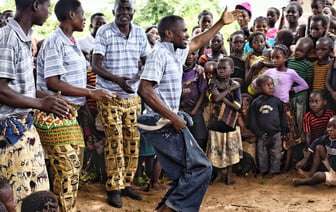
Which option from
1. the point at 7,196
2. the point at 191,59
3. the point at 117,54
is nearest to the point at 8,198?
the point at 7,196

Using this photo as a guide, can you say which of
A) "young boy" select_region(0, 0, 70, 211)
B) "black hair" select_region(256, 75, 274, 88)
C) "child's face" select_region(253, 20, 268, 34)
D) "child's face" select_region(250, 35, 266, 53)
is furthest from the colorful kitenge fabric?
"child's face" select_region(253, 20, 268, 34)

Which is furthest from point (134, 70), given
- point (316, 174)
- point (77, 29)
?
point (316, 174)

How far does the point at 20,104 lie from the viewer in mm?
2932

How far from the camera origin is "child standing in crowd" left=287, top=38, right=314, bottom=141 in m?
5.73

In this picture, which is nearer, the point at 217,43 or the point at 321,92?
the point at 321,92

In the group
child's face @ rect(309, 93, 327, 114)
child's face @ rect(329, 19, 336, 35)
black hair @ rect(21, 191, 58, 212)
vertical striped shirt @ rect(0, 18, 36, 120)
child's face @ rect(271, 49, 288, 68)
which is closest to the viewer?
black hair @ rect(21, 191, 58, 212)

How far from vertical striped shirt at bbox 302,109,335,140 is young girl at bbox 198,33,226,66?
1.35 meters

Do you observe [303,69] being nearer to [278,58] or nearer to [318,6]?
[278,58]

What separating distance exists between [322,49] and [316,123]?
862 millimetres

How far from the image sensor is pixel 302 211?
15.5ft

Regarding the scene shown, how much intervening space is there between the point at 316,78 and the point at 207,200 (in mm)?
1953

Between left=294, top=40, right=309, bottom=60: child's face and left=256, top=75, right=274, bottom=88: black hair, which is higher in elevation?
left=294, top=40, right=309, bottom=60: child's face

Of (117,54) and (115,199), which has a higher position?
(117,54)

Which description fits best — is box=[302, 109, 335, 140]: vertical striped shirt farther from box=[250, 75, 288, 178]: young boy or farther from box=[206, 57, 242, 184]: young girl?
box=[206, 57, 242, 184]: young girl
